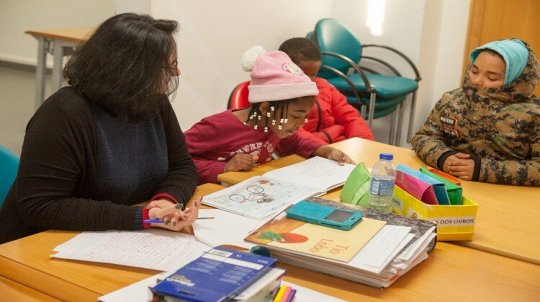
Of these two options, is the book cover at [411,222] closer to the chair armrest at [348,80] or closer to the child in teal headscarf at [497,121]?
the child in teal headscarf at [497,121]

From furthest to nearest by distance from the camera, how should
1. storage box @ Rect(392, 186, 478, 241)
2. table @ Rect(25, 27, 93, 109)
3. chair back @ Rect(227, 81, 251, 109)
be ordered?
table @ Rect(25, 27, 93, 109) → chair back @ Rect(227, 81, 251, 109) → storage box @ Rect(392, 186, 478, 241)

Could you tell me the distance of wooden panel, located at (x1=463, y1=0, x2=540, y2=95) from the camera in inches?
199

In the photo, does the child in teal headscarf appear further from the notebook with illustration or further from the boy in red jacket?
the boy in red jacket

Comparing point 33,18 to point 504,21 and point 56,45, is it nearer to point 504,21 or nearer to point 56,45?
point 56,45

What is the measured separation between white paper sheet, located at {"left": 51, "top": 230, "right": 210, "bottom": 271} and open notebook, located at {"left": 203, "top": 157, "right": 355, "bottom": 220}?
0.83 feet

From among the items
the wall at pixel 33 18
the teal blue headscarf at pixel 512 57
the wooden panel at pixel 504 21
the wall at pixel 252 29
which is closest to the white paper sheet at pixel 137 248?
the teal blue headscarf at pixel 512 57

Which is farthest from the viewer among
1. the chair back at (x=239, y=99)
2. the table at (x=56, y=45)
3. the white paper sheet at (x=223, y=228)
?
the table at (x=56, y=45)

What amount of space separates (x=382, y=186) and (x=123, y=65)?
2.39 ft

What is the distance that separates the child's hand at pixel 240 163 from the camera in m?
2.10

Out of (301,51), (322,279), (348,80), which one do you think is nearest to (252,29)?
(348,80)

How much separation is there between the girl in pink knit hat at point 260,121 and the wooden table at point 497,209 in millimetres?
92

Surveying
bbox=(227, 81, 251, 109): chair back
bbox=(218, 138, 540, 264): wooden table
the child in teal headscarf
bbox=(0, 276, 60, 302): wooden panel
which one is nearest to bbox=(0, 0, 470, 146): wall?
bbox=(227, 81, 251, 109): chair back

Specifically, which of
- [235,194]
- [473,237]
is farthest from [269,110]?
[473,237]

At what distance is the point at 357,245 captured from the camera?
4.46ft
